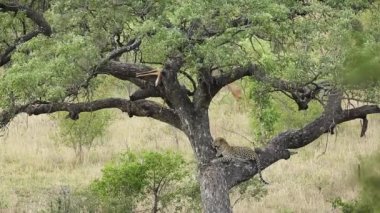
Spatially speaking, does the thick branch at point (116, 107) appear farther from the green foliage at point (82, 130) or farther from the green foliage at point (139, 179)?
the green foliage at point (82, 130)

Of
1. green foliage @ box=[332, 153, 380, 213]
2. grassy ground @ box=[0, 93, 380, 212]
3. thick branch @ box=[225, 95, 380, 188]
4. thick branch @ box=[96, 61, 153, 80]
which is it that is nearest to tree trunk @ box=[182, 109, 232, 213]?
thick branch @ box=[225, 95, 380, 188]

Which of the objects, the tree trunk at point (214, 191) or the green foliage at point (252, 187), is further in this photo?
the green foliage at point (252, 187)

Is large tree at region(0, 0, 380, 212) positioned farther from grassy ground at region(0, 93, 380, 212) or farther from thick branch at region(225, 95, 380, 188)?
grassy ground at region(0, 93, 380, 212)

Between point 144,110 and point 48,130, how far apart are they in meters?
14.3

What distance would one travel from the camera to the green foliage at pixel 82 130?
21.7 metres

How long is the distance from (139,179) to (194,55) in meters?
5.03

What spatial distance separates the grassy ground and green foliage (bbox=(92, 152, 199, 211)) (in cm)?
279

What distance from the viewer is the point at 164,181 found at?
596 inches

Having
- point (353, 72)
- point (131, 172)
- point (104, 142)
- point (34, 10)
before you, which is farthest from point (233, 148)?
point (104, 142)

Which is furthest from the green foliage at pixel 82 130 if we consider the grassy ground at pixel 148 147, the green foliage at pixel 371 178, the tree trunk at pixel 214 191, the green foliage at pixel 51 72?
the green foliage at pixel 371 178

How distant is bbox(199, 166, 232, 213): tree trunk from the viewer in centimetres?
1194

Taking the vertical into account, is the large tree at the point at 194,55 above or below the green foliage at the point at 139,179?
above

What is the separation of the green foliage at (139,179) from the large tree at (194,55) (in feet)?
7.04

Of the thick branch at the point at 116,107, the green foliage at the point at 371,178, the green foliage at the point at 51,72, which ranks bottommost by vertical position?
the green foliage at the point at 371,178
